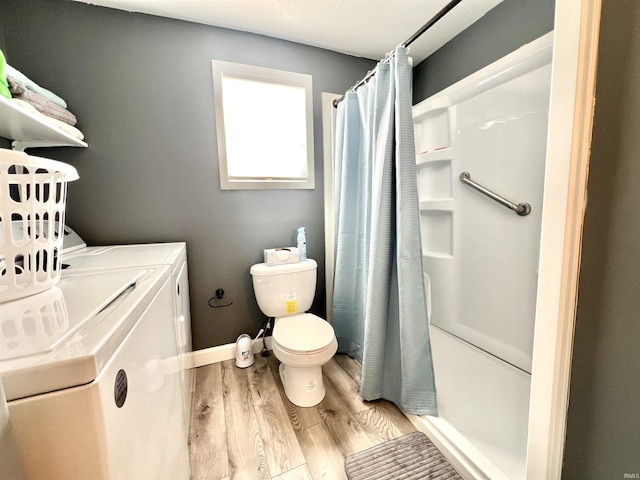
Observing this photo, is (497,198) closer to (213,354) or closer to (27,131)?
(213,354)

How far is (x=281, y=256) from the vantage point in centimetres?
168

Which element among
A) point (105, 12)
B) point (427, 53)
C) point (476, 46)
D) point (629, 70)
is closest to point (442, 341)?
point (629, 70)

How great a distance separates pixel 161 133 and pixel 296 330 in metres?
1.42

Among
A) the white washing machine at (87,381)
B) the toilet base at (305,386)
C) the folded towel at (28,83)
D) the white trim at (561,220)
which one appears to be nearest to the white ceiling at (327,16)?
the folded towel at (28,83)

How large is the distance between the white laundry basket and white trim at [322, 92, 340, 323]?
1.47 meters

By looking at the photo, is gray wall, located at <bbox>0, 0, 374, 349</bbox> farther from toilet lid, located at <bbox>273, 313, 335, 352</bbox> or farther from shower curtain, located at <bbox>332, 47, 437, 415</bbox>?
shower curtain, located at <bbox>332, 47, 437, 415</bbox>

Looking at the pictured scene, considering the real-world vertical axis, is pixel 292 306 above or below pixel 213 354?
above

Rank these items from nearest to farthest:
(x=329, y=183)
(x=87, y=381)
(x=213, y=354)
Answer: (x=87, y=381), (x=213, y=354), (x=329, y=183)

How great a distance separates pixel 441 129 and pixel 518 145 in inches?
19.8

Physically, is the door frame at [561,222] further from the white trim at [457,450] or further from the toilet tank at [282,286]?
the toilet tank at [282,286]

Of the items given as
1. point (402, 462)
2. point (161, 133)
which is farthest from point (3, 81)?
point (402, 462)

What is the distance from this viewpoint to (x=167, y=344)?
77 centimetres

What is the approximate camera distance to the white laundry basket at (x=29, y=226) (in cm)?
50

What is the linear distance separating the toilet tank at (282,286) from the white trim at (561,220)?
1.22 meters
